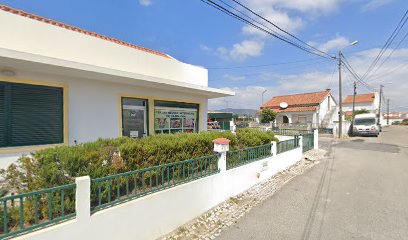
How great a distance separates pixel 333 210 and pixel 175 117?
18.4 feet

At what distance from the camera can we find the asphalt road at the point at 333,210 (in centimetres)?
367

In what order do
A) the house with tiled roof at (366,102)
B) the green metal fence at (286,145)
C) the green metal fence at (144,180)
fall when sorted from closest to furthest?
the green metal fence at (144,180) → the green metal fence at (286,145) → the house with tiled roof at (366,102)

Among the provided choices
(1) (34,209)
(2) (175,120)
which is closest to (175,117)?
(2) (175,120)

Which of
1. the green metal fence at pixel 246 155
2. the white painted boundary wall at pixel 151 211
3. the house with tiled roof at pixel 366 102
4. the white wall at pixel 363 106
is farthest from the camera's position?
the house with tiled roof at pixel 366 102

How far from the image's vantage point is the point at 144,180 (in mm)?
3477

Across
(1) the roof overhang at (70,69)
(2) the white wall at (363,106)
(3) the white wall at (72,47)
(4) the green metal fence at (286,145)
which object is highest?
(2) the white wall at (363,106)

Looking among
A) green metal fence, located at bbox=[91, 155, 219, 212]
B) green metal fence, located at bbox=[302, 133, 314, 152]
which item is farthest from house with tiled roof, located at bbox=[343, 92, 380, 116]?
green metal fence, located at bbox=[91, 155, 219, 212]

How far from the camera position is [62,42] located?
5.04 meters

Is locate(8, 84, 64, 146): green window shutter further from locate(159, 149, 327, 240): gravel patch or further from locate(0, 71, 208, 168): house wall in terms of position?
locate(159, 149, 327, 240): gravel patch

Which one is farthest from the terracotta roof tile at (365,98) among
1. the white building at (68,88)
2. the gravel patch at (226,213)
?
the white building at (68,88)

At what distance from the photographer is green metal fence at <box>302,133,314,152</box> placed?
11.1m

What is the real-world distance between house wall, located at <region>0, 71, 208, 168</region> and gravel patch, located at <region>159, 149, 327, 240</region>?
3.48m

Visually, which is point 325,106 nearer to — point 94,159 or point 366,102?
point 366,102

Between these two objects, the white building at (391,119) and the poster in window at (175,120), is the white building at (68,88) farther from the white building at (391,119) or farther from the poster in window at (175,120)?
the white building at (391,119)
